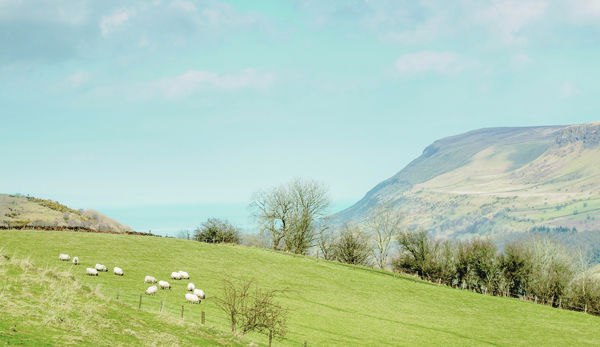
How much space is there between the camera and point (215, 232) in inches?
3381

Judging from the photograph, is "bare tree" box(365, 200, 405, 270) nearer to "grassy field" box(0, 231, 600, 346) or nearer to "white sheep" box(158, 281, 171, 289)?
"grassy field" box(0, 231, 600, 346)

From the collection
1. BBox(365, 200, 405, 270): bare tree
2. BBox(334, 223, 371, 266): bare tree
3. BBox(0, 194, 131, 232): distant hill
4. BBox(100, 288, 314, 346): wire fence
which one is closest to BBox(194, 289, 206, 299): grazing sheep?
BBox(100, 288, 314, 346): wire fence

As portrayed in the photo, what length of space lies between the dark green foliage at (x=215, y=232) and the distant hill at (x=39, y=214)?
678 inches

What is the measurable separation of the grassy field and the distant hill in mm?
22361

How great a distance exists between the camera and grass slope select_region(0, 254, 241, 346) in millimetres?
17344

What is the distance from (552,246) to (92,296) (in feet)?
379

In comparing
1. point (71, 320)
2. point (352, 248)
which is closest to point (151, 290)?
point (71, 320)

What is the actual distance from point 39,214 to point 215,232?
106ft

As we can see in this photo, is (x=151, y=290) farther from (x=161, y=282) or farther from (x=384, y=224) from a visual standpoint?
(x=384, y=224)

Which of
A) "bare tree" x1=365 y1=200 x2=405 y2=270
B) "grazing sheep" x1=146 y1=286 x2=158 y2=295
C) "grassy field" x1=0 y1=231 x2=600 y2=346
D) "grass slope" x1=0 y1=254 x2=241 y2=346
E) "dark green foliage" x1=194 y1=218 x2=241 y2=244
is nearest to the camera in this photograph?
"grass slope" x1=0 y1=254 x2=241 y2=346

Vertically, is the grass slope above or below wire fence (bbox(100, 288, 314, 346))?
above

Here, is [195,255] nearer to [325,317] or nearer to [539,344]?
[325,317]

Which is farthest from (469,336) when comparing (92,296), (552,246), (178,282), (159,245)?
(552,246)

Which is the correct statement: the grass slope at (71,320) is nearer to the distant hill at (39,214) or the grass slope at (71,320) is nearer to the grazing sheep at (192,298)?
the grazing sheep at (192,298)
